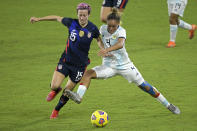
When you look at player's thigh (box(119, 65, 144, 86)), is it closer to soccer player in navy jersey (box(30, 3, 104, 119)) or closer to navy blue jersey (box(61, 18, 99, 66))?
soccer player in navy jersey (box(30, 3, 104, 119))

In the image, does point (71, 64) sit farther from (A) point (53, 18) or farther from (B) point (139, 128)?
(B) point (139, 128)

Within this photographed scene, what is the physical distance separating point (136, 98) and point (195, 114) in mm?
1448

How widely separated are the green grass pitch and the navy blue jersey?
103cm

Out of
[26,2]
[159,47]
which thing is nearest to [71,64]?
[159,47]

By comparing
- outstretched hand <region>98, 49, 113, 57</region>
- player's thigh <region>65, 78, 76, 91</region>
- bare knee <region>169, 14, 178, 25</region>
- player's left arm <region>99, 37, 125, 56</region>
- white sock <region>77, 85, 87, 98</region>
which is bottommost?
bare knee <region>169, 14, 178, 25</region>

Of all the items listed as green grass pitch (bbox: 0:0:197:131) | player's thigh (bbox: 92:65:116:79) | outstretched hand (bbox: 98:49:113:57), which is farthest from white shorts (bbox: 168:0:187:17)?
outstretched hand (bbox: 98:49:113:57)

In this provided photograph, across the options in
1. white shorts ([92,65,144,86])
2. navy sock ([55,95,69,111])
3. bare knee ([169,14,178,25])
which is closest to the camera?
white shorts ([92,65,144,86])

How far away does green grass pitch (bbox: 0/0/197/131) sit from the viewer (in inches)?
292

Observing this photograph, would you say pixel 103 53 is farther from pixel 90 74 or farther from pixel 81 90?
pixel 81 90

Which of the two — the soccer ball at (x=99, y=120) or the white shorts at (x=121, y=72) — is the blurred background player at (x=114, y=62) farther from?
the soccer ball at (x=99, y=120)

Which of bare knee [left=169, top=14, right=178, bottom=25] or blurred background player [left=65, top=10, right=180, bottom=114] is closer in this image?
blurred background player [left=65, top=10, right=180, bottom=114]

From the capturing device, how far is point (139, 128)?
7020 mm

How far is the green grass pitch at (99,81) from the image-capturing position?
24.3 ft

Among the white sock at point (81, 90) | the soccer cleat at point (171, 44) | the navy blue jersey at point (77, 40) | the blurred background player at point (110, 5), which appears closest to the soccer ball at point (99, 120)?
the white sock at point (81, 90)
